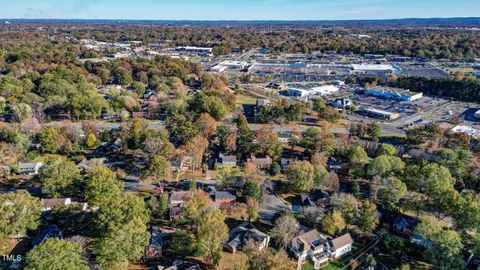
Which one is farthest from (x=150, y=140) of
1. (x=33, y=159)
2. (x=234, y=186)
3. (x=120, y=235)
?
(x=120, y=235)

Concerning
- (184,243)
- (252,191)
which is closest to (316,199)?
(252,191)

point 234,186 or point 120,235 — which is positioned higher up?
point 120,235

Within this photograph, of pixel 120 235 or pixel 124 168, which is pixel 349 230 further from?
pixel 124 168

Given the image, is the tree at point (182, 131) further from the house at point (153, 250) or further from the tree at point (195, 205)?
the house at point (153, 250)

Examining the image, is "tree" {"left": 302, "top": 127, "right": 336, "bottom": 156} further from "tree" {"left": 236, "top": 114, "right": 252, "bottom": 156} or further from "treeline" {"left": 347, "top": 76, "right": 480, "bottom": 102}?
"treeline" {"left": 347, "top": 76, "right": 480, "bottom": 102}

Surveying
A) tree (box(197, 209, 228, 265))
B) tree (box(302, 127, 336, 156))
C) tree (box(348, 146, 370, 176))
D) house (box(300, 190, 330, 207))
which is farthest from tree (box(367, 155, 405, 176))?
tree (box(197, 209, 228, 265))

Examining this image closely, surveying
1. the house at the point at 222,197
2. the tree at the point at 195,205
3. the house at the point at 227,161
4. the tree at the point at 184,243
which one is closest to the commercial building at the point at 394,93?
the house at the point at 227,161

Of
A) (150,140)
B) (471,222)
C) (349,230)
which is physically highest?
(150,140)
